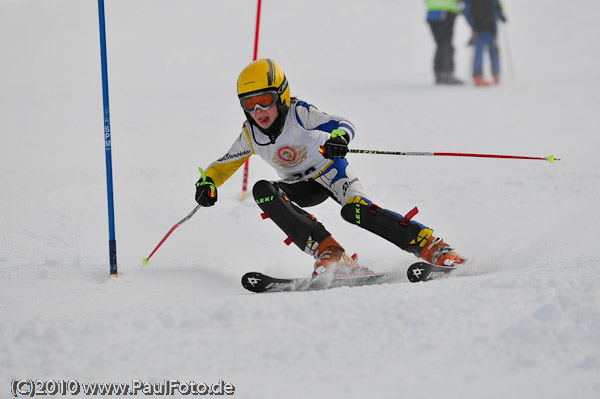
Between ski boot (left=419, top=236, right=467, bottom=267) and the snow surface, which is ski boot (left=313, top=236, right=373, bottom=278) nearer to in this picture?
ski boot (left=419, top=236, right=467, bottom=267)

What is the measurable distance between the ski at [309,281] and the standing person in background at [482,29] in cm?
843

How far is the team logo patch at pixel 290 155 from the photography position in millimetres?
3920

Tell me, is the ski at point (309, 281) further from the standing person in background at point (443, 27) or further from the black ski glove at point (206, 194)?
the standing person in background at point (443, 27)

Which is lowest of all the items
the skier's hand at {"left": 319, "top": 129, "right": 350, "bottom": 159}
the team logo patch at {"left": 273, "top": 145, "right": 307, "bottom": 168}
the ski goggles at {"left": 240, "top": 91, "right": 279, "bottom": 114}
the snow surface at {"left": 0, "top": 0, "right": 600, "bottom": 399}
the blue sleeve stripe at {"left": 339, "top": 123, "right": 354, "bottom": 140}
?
the snow surface at {"left": 0, "top": 0, "right": 600, "bottom": 399}

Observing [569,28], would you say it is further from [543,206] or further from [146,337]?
[146,337]

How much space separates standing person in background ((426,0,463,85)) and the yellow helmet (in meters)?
7.78

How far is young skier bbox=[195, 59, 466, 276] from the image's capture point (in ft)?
12.0

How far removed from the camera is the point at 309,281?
350cm

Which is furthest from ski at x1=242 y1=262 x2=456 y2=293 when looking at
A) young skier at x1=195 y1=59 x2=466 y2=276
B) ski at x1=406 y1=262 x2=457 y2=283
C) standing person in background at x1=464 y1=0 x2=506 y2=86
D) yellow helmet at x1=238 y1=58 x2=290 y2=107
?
standing person in background at x1=464 y1=0 x2=506 y2=86

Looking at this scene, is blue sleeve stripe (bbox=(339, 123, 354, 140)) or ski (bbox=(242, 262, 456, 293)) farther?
blue sleeve stripe (bbox=(339, 123, 354, 140))

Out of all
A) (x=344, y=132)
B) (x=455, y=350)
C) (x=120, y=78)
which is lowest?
(x=120, y=78)

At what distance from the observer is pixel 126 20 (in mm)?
15047

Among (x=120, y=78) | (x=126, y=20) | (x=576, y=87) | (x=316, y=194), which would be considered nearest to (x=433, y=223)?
(x=316, y=194)

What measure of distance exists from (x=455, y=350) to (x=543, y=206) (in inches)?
126
